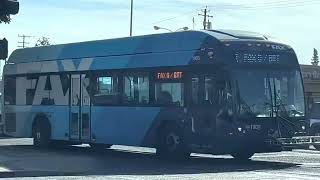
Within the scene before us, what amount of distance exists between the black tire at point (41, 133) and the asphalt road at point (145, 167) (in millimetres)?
1631

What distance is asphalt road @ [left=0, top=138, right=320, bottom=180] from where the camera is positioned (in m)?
15.0

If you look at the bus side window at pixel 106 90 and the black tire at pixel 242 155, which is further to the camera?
the bus side window at pixel 106 90

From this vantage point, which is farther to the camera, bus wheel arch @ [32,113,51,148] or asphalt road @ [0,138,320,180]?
bus wheel arch @ [32,113,51,148]

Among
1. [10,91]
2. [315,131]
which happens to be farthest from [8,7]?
[315,131]

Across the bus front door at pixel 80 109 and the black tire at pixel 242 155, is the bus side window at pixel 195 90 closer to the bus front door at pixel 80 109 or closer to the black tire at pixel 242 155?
the black tire at pixel 242 155

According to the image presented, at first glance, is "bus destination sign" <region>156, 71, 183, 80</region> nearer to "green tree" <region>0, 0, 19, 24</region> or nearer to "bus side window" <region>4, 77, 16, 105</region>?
"green tree" <region>0, 0, 19, 24</region>

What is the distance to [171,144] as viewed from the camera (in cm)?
1858


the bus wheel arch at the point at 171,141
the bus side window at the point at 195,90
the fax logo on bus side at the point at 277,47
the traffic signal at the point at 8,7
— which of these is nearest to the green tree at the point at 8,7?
the traffic signal at the point at 8,7

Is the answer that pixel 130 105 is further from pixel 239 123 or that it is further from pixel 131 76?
pixel 239 123

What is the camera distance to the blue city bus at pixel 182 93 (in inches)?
677

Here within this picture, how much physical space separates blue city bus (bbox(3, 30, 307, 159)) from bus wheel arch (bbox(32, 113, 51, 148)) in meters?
0.72

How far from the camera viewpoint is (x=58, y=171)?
15703mm

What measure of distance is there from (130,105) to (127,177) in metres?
5.47

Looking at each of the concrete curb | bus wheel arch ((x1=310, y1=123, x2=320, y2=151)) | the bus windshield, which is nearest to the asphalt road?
the concrete curb
